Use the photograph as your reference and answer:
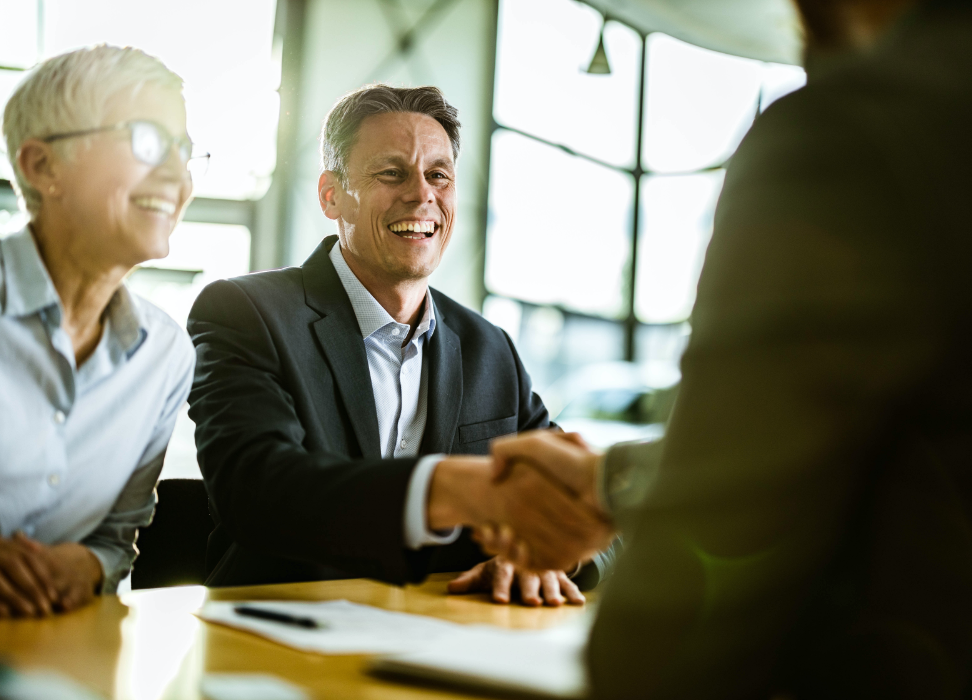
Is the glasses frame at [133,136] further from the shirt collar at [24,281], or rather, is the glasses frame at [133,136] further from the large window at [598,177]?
the large window at [598,177]

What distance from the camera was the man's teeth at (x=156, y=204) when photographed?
1.44 meters

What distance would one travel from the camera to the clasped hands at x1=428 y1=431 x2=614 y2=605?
49.3 inches

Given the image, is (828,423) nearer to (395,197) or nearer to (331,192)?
(395,197)

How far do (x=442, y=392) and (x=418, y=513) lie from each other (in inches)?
30.0

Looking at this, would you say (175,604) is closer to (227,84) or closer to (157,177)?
(157,177)

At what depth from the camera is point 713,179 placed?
33.3 feet

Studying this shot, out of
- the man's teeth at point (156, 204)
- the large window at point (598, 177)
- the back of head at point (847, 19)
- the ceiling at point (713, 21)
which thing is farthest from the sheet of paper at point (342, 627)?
the ceiling at point (713, 21)

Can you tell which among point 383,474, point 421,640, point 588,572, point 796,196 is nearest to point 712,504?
point 796,196

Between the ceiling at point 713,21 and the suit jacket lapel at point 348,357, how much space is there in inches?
339

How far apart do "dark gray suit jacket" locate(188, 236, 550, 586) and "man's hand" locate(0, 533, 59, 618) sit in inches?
13.5

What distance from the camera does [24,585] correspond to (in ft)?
3.71

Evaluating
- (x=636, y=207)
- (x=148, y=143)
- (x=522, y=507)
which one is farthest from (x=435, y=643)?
(x=636, y=207)

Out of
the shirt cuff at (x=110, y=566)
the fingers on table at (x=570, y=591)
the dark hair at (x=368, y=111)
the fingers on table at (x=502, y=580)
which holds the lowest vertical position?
the fingers on table at (x=570, y=591)

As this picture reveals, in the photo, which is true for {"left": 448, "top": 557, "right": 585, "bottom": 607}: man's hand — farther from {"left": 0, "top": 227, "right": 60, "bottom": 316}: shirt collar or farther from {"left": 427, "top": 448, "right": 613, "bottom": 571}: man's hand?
{"left": 0, "top": 227, "right": 60, "bottom": 316}: shirt collar
